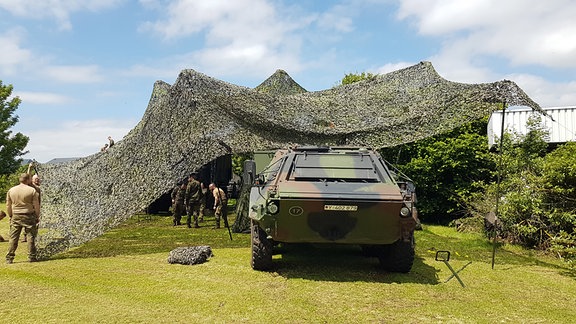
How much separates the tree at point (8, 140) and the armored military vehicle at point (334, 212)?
26.7m

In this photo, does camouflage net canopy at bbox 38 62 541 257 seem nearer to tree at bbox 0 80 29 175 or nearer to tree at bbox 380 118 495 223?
tree at bbox 380 118 495 223

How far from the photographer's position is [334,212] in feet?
19.2

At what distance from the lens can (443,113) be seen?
26.9 ft

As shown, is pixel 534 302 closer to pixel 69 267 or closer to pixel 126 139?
pixel 69 267

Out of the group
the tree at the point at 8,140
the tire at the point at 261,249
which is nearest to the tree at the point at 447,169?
the tire at the point at 261,249

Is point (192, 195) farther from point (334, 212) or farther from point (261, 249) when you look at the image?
point (334, 212)

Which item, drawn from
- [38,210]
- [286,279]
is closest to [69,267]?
[38,210]

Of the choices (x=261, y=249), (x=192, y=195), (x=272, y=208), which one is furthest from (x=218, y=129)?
(x=192, y=195)

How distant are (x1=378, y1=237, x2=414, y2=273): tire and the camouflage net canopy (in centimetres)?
261

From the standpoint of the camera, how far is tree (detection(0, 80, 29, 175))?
28109mm

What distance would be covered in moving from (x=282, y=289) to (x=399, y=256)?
1.73 meters

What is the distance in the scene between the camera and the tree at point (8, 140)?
2811 centimetres

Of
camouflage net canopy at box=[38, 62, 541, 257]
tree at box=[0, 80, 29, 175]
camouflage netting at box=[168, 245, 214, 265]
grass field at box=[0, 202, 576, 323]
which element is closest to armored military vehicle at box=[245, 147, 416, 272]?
grass field at box=[0, 202, 576, 323]

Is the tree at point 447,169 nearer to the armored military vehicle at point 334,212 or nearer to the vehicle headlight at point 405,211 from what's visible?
the armored military vehicle at point 334,212
